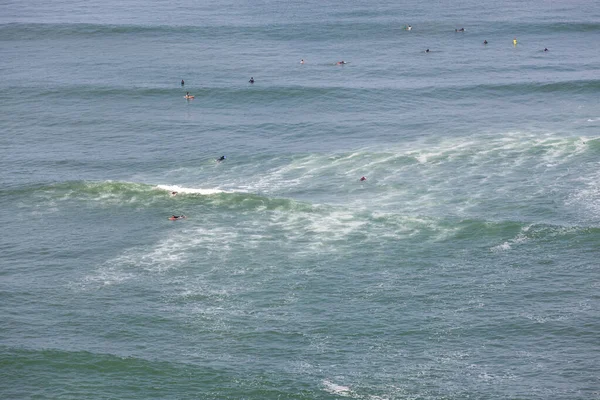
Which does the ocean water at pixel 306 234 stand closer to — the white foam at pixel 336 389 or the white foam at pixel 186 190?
the white foam at pixel 336 389

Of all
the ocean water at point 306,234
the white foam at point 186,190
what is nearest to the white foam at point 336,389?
the ocean water at point 306,234

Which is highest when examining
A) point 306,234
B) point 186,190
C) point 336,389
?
point 186,190

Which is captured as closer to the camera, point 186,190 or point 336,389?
point 336,389

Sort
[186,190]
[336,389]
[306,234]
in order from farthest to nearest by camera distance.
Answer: [186,190]
[306,234]
[336,389]

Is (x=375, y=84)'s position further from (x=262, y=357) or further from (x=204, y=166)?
(x=262, y=357)

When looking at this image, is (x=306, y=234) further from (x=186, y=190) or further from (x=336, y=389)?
(x=336, y=389)

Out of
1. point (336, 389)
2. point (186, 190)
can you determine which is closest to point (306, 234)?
point (186, 190)

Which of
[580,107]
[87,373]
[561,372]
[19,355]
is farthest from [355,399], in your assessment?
[580,107]

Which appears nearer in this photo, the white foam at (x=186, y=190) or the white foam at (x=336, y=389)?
the white foam at (x=336, y=389)
